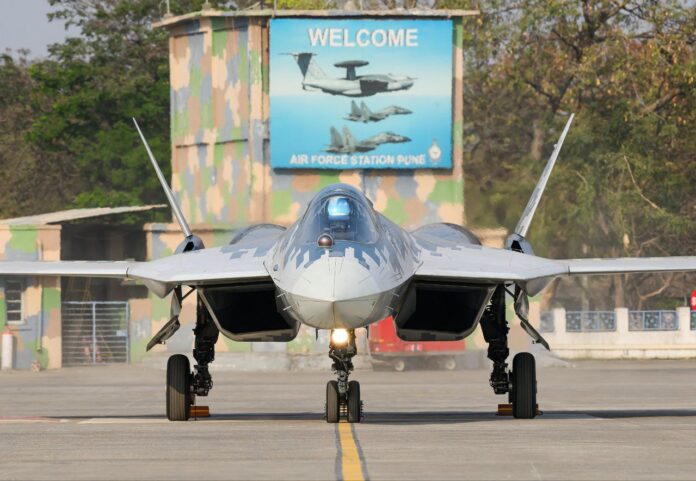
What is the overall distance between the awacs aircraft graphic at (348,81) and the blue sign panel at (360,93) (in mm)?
31

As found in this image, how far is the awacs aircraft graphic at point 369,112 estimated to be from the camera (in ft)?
152

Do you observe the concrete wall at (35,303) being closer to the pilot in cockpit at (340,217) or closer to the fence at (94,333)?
the fence at (94,333)

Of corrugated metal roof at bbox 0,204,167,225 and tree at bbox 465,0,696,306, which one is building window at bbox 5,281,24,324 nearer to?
corrugated metal roof at bbox 0,204,167,225

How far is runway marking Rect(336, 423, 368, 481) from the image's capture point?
38.6 feet

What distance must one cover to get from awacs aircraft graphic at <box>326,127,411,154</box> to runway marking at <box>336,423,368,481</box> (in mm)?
30172

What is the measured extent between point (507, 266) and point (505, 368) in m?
2.04

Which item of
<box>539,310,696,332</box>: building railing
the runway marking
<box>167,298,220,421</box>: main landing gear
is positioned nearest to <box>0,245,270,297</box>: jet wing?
<box>167,298,220,421</box>: main landing gear

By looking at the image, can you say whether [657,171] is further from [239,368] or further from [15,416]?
[15,416]

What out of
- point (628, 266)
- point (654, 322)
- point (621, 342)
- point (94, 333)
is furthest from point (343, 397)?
point (654, 322)

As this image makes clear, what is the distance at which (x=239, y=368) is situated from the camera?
4559 cm

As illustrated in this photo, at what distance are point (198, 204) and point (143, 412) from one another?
82.7 ft

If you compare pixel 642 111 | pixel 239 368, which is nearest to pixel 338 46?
pixel 239 368

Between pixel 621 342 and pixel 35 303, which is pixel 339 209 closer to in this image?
pixel 35 303

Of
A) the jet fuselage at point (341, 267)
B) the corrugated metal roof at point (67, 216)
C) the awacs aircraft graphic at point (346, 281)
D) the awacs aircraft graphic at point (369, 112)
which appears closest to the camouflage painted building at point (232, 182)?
the corrugated metal roof at point (67, 216)
